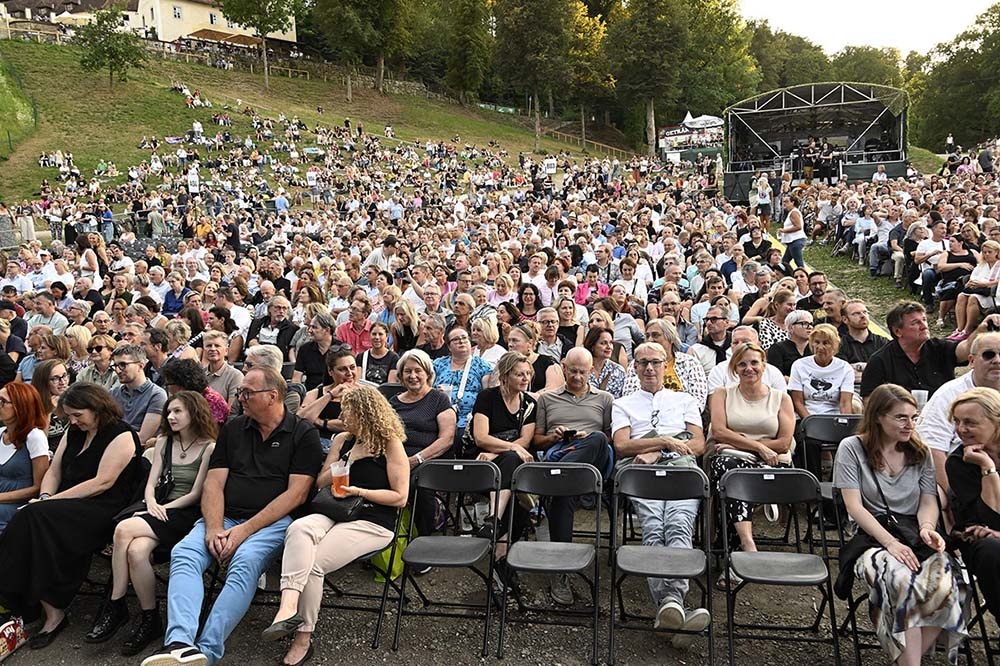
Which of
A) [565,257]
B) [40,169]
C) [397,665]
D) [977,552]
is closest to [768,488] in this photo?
[977,552]

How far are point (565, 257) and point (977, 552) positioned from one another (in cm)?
631

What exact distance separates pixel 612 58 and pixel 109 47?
29.8 m

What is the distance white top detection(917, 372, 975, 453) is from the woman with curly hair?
272cm

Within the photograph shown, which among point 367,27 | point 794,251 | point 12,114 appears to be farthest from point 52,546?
point 367,27

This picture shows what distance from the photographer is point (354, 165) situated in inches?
1297

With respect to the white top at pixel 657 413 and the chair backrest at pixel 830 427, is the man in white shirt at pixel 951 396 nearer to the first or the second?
the chair backrest at pixel 830 427

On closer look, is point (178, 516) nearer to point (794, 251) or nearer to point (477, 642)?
point (477, 642)

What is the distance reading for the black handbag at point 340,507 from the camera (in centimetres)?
378

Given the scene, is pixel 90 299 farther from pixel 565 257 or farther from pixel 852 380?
pixel 852 380

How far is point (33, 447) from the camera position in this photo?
4363 mm

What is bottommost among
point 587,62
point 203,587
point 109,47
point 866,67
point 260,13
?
point 203,587

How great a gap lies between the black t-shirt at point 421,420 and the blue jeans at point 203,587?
99 cm

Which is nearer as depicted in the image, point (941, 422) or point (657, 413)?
point (941, 422)

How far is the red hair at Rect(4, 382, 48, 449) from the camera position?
438cm
